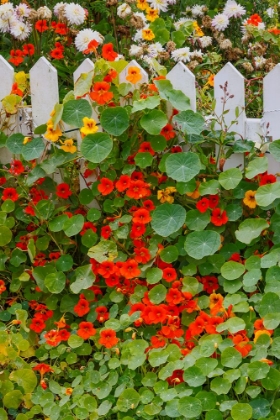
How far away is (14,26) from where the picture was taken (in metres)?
3.64

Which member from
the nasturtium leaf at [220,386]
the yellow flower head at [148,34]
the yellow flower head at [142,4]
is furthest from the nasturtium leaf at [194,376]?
the yellow flower head at [142,4]

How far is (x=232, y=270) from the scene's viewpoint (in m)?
2.72

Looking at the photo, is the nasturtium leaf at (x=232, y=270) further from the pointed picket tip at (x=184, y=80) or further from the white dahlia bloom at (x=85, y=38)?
the white dahlia bloom at (x=85, y=38)

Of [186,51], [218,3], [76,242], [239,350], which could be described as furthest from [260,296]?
[218,3]

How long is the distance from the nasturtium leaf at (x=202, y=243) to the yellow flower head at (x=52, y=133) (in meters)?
0.65

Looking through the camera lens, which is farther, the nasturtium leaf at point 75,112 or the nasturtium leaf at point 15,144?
the nasturtium leaf at point 15,144

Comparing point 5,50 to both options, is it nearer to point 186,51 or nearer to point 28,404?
point 186,51

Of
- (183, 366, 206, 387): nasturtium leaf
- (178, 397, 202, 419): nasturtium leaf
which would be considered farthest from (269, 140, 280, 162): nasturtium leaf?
(178, 397, 202, 419): nasturtium leaf

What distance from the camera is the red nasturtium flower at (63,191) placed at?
3.01 metres

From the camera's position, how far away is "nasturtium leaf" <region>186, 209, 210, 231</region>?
281cm

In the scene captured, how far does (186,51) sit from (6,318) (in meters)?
1.61

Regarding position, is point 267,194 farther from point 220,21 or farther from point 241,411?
point 220,21

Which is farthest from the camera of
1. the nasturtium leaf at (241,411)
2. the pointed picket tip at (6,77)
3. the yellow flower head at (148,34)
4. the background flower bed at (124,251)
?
the yellow flower head at (148,34)

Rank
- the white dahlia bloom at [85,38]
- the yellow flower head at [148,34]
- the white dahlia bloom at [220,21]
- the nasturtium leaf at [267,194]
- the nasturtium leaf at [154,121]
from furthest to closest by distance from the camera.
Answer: the white dahlia bloom at [220,21]
the yellow flower head at [148,34]
the white dahlia bloom at [85,38]
the nasturtium leaf at [154,121]
the nasturtium leaf at [267,194]
